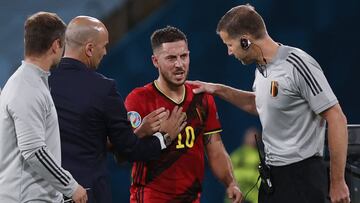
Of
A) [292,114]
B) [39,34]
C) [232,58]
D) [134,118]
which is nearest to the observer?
[39,34]

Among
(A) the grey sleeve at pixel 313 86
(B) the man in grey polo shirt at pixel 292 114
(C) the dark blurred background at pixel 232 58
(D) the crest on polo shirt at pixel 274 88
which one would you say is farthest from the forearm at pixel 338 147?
(C) the dark blurred background at pixel 232 58

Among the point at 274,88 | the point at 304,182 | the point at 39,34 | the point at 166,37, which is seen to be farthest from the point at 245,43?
the point at 39,34

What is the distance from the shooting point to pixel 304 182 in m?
3.35

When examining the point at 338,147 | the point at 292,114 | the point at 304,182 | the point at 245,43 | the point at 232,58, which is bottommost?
the point at 304,182

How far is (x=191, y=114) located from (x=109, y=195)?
612 mm

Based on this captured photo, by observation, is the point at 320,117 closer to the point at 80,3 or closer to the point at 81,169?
the point at 81,169

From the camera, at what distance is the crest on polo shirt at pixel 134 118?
12.2 ft

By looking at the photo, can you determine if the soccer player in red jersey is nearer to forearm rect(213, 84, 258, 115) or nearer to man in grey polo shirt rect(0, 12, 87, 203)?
forearm rect(213, 84, 258, 115)

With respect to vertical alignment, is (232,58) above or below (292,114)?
above

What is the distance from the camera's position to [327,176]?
341 cm

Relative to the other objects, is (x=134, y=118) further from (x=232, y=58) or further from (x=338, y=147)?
(x=232, y=58)

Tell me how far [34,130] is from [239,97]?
4.29 ft

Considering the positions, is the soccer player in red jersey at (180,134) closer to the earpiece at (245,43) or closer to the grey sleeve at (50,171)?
the earpiece at (245,43)

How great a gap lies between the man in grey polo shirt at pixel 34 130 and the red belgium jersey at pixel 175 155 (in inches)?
30.3
